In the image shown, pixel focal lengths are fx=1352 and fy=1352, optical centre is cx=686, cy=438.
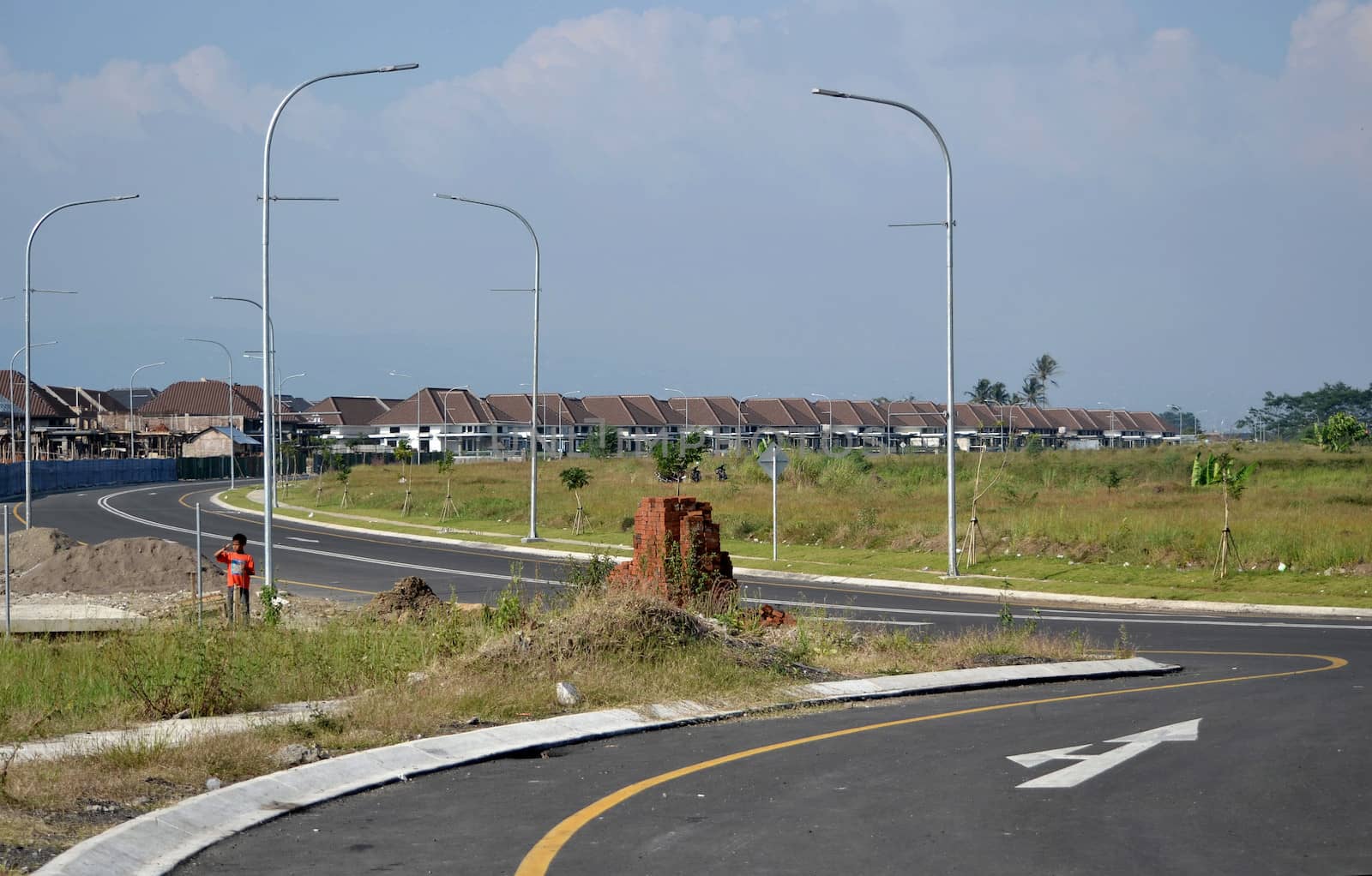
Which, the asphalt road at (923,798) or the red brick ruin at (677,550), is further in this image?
the red brick ruin at (677,550)

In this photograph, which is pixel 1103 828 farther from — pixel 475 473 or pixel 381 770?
pixel 475 473

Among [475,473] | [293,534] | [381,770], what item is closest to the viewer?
[381,770]

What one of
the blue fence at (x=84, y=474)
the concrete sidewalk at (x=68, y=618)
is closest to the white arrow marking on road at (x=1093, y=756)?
the concrete sidewalk at (x=68, y=618)

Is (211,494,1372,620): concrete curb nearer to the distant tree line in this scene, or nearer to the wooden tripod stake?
the wooden tripod stake

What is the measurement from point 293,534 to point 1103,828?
41.5 metres

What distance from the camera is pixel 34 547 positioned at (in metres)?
31.0

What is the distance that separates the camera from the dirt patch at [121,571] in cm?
2739

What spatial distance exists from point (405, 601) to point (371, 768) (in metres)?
11.4

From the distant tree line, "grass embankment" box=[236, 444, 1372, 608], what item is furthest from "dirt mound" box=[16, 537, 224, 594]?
the distant tree line

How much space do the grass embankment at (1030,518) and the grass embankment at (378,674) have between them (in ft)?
45.5

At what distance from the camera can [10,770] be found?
28.6ft

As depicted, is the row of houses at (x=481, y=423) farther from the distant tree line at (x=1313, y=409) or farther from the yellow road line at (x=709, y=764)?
the yellow road line at (x=709, y=764)

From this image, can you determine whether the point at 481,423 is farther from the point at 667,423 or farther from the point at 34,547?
the point at 34,547

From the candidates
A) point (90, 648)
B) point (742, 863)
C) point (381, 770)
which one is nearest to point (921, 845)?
point (742, 863)
